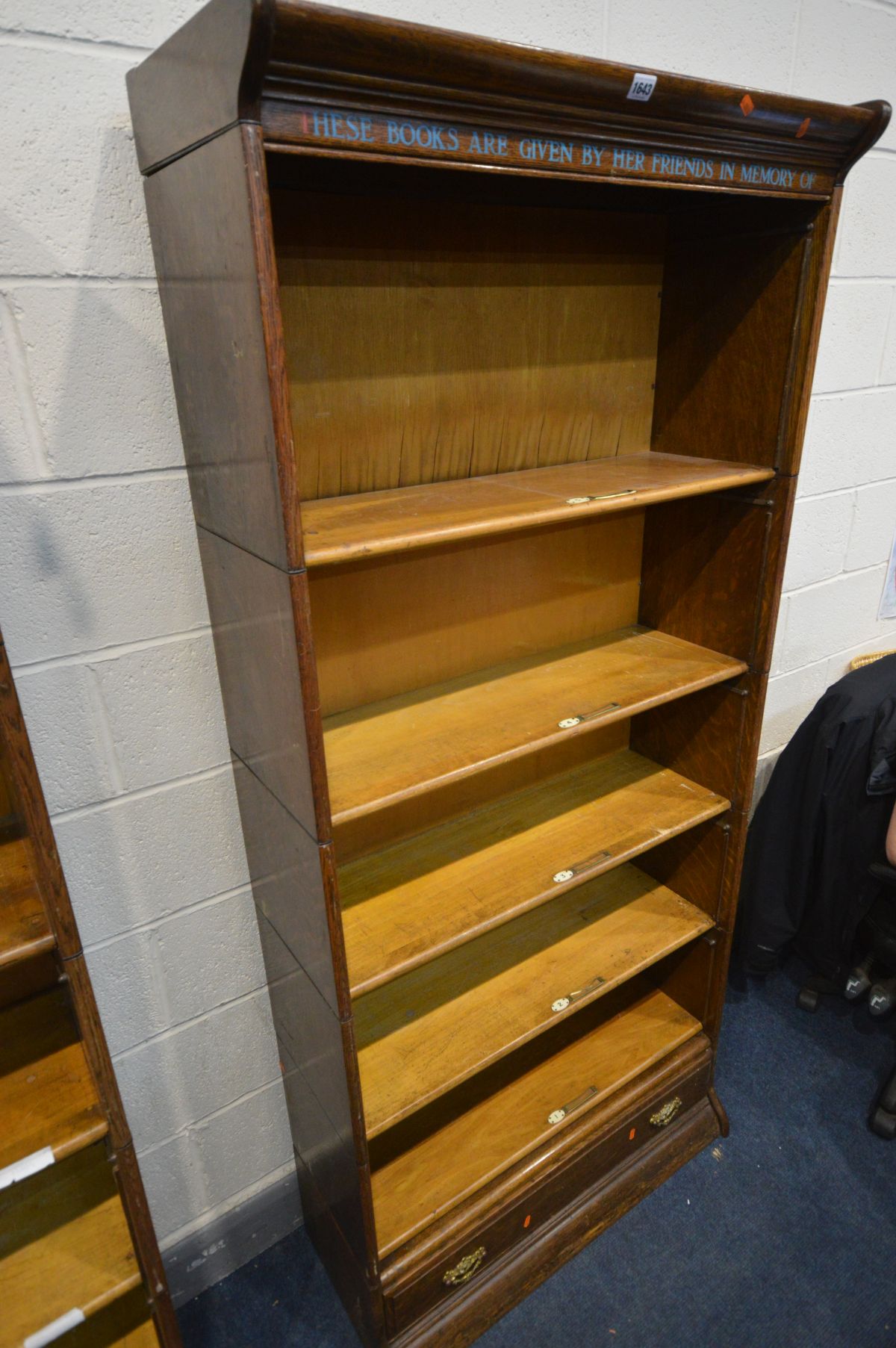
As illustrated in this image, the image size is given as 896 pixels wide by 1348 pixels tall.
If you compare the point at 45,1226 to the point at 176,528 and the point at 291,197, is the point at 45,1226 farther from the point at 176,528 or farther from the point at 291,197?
the point at 291,197

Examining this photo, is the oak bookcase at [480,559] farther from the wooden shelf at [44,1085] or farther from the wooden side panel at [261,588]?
the wooden shelf at [44,1085]

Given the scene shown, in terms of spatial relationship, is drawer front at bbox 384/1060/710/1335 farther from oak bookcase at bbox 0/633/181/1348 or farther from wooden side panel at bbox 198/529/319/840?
wooden side panel at bbox 198/529/319/840

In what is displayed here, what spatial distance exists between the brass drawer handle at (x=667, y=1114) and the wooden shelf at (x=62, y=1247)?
1077 mm

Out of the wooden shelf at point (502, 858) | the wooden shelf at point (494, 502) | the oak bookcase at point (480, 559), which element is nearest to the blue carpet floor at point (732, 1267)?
the oak bookcase at point (480, 559)

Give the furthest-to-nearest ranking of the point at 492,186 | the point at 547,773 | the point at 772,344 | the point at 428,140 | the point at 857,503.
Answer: the point at 857,503, the point at 547,773, the point at 772,344, the point at 492,186, the point at 428,140

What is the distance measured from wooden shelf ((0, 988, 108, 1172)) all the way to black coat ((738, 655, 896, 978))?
1.62m

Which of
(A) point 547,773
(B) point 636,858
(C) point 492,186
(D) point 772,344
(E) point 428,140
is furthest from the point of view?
(B) point 636,858

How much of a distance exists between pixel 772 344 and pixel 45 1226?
1.69m

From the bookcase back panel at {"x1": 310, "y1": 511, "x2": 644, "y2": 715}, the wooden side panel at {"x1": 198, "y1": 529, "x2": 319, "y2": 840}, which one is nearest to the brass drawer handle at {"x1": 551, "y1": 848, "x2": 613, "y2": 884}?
the bookcase back panel at {"x1": 310, "y1": 511, "x2": 644, "y2": 715}

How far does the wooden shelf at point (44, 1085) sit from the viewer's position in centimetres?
96

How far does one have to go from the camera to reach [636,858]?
186 centimetres

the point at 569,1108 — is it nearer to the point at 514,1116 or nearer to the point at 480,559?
the point at 514,1116

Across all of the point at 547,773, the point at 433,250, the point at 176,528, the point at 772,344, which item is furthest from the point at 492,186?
the point at 547,773

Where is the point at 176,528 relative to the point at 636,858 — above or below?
above
